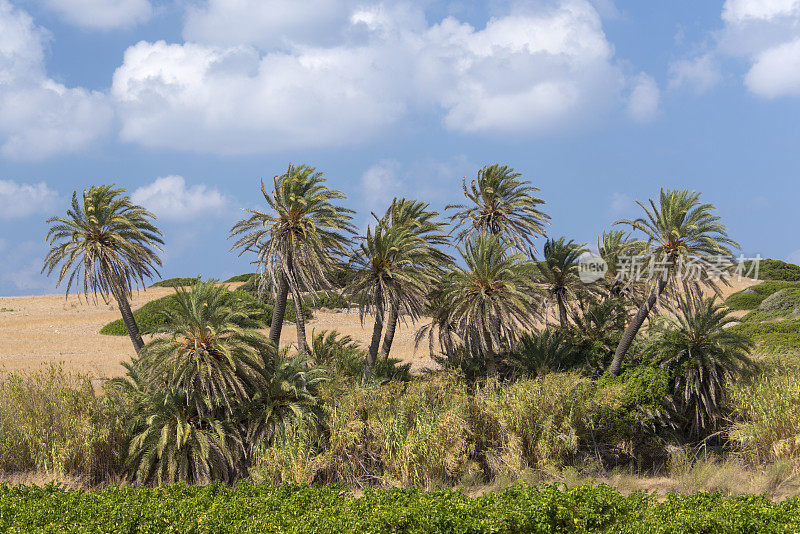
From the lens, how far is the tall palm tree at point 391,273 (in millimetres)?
20250

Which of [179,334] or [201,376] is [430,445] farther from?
[179,334]

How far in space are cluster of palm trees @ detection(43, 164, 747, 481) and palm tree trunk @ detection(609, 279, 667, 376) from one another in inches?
2.0

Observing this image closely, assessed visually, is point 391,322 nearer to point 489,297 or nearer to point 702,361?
point 489,297

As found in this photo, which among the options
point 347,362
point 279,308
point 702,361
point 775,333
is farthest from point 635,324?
point 775,333

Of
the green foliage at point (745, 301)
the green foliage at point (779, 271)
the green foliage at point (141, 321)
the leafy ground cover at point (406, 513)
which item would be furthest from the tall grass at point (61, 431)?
the green foliage at point (779, 271)

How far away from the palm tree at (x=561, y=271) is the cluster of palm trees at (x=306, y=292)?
5 centimetres

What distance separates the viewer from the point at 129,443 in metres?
18.0

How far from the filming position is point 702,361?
66.1 feet

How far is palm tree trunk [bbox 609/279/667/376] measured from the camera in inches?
752

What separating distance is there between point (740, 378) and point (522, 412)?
312 inches

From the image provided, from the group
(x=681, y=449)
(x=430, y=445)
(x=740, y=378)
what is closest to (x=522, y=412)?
(x=430, y=445)

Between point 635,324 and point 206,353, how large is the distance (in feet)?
44.1

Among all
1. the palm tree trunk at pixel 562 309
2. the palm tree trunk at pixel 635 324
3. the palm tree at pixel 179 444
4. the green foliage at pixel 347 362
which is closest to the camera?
the palm tree at pixel 179 444

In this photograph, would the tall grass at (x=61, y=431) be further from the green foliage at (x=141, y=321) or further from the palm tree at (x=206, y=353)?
the green foliage at (x=141, y=321)
